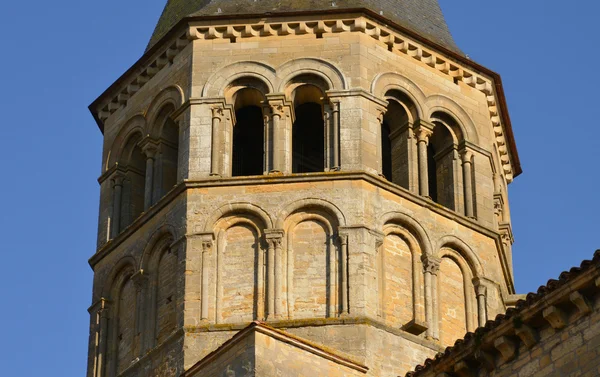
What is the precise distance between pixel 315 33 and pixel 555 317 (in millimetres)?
9685

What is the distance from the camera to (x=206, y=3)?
29.4 metres

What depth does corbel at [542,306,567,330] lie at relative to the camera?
1961 centimetres

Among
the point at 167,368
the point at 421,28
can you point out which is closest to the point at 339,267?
the point at 167,368

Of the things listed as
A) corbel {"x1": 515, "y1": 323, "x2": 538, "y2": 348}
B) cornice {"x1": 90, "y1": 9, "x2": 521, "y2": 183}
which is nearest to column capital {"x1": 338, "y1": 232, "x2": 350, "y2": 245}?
cornice {"x1": 90, "y1": 9, "x2": 521, "y2": 183}

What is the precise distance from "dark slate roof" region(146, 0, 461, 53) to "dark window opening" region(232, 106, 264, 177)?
1.81 m

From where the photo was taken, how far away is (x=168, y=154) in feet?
93.4

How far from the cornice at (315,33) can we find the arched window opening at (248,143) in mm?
1401

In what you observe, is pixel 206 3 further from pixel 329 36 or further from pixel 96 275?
pixel 96 275

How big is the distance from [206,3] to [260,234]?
4747mm

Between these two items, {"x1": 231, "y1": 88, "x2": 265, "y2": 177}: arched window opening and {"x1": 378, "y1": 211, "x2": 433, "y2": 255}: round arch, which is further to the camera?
{"x1": 231, "y1": 88, "x2": 265, "y2": 177}: arched window opening

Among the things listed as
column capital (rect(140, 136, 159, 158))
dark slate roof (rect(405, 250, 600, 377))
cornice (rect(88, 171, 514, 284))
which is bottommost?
dark slate roof (rect(405, 250, 600, 377))

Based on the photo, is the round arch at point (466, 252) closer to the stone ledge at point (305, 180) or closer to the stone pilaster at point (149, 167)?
the stone ledge at point (305, 180)

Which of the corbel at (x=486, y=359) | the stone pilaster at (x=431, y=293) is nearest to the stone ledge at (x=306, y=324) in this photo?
the stone pilaster at (x=431, y=293)

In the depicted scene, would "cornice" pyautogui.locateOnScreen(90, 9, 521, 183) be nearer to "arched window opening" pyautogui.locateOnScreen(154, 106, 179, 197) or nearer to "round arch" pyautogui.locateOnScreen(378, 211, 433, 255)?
"arched window opening" pyautogui.locateOnScreen(154, 106, 179, 197)
